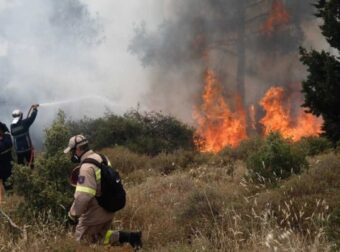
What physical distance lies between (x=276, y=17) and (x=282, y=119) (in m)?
6.60

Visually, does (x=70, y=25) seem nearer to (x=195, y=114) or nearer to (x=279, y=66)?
(x=195, y=114)

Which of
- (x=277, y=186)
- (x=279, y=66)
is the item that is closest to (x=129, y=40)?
(x=279, y=66)

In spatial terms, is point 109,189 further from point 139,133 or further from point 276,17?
point 276,17

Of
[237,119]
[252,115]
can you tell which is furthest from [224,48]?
[237,119]

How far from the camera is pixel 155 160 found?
15578 mm

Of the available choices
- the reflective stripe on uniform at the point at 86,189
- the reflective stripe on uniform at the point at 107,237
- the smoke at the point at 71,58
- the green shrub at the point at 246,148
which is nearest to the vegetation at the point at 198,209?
the reflective stripe on uniform at the point at 107,237

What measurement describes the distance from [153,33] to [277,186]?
2575 cm

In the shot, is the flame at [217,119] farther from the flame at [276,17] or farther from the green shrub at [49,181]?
the green shrub at [49,181]

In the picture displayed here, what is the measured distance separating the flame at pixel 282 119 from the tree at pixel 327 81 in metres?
15.0

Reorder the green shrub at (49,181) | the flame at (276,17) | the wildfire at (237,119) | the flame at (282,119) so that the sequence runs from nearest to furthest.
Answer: the green shrub at (49,181) → the flame at (282,119) → the wildfire at (237,119) → the flame at (276,17)

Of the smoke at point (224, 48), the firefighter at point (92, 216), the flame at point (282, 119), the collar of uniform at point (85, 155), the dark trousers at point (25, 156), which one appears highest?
the smoke at point (224, 48)

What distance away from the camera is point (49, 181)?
7.45m

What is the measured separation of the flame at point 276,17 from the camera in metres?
29.1

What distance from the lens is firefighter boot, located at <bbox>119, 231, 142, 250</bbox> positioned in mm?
6121
